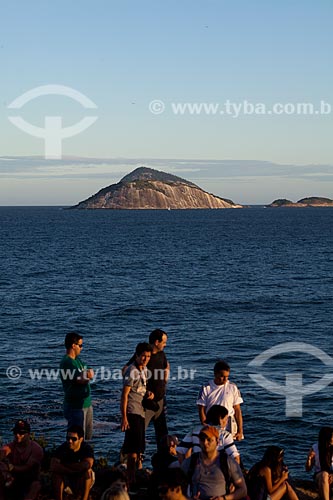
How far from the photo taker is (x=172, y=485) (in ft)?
20.5

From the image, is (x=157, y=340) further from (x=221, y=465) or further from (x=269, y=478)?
(x=221, y=465)

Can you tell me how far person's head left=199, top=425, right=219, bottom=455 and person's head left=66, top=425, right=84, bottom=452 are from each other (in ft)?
5.83

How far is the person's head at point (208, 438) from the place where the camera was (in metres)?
7.18

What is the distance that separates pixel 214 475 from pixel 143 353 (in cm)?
227

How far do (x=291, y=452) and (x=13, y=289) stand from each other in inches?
1583

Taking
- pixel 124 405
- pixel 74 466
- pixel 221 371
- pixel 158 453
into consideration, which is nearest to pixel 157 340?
pixel 124 405

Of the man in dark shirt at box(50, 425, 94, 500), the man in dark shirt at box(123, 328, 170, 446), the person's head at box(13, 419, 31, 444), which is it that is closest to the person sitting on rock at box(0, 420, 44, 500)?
the person's head at box(13, 419, 31, 444)

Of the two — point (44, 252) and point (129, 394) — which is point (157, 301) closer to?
point (129, 394)

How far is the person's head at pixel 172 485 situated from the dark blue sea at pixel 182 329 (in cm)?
1049

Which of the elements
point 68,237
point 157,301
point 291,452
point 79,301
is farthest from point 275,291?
point 68,237

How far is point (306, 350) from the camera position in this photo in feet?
105

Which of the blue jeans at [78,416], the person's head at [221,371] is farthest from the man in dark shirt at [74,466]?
the person's head at [221,371]

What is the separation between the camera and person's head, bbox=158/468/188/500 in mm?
6230

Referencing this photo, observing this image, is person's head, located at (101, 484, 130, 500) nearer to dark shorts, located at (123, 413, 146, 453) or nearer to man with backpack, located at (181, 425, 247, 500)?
man with backpack, located at (181, 425, 247, 500)
